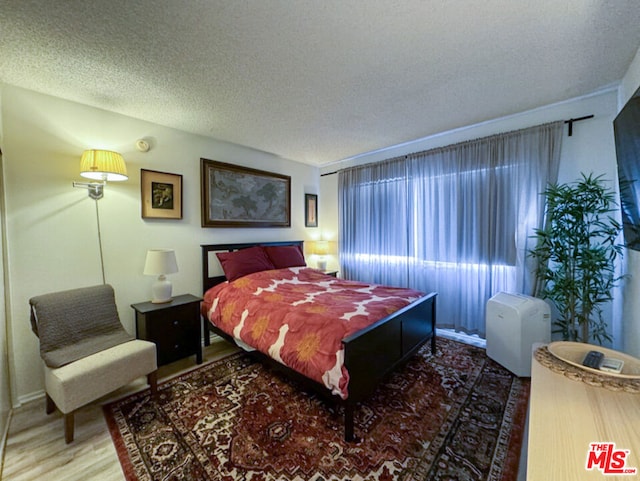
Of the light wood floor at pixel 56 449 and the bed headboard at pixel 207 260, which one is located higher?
the bed headboard at pixel 207 260

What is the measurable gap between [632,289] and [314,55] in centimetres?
295

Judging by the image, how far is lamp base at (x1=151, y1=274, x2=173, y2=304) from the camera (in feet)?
8.44

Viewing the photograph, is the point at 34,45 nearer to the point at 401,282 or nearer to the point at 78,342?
the point at 78,342

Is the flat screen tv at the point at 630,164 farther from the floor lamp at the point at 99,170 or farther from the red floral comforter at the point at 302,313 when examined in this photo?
the floor lamp at the point at 99,170

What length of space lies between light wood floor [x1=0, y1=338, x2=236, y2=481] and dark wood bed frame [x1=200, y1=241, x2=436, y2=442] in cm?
111

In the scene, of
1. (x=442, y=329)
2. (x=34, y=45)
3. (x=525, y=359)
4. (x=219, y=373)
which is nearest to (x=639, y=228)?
(x=525, y=359)

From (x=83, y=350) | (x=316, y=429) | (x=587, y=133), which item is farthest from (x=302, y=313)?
(x=587, y=133)

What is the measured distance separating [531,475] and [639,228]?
5.39 feet

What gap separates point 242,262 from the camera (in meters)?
3.21

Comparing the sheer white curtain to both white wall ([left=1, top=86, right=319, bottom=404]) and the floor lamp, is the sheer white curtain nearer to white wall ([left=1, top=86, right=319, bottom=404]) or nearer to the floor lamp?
white wall ([left=1, top=86, right=319, bottom=404])

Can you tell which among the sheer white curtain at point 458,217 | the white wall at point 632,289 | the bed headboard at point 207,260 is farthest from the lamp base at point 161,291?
the white wall at point 632,289

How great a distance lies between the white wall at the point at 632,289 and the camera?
178 cm

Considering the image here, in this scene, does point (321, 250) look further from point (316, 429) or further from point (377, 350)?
point (316, 429)

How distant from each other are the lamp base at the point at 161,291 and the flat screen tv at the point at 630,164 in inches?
143
